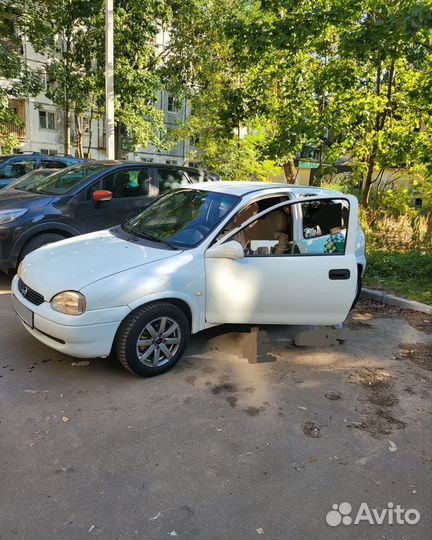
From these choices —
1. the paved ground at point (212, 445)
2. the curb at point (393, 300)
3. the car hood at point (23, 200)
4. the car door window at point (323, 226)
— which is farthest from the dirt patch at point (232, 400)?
the car hood at point (23, 200)

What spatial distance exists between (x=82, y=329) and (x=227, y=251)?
1.39m

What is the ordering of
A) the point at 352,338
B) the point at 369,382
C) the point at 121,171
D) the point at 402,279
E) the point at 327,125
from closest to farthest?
the point at 369,382
the point at 352,338
the point at 121,171
the point at 402,279
the point at 327,125

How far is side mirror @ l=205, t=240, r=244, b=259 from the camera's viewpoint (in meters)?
3.89

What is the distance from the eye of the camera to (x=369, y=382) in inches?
157

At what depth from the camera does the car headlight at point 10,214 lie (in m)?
5.88

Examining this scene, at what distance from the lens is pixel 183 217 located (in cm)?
447

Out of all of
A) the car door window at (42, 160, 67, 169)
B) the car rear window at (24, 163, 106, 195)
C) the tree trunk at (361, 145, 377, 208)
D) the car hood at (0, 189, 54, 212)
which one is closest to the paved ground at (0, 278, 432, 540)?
the car hood at (0, 189, 54, 212)

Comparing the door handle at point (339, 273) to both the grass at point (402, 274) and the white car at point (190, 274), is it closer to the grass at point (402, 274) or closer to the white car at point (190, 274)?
the white car at point (190, 274)

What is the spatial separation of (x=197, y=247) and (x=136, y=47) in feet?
55.3

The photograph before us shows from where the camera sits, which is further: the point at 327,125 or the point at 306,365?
the point at 327,125

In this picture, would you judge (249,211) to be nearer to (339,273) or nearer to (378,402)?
(339,273)

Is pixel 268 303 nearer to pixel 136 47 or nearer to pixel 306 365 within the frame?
pixel 306 365

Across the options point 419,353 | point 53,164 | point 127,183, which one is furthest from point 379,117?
point 419,353

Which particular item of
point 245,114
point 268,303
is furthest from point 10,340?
point 245,114
